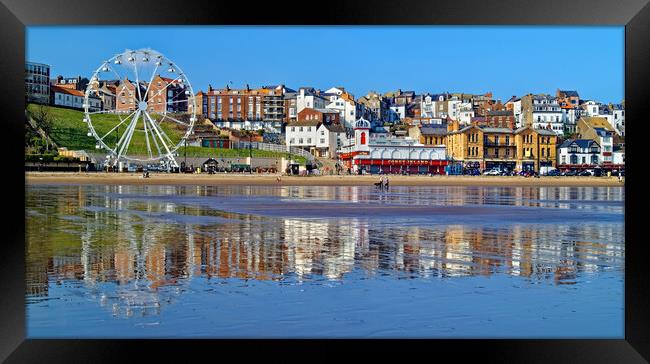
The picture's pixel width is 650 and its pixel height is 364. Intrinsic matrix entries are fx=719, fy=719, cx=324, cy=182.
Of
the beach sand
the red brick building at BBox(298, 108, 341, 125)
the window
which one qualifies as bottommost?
the beach sand

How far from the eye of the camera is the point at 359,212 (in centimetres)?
2138

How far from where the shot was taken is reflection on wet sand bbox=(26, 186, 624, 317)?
27.8 feet

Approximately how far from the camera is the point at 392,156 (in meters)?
70.6

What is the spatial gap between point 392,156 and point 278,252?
2362 inches

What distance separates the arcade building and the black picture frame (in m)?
63.9

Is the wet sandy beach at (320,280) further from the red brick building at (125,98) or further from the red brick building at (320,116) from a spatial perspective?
the red brick building at (320,116)

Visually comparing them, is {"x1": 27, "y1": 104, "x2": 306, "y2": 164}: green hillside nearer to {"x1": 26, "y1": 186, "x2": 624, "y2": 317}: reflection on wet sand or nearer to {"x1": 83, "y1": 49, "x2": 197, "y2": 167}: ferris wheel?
{"x1": 83, "y1": 49, "x2": 197, "y2": 167}: ferris wheel

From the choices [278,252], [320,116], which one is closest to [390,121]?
[320,116]

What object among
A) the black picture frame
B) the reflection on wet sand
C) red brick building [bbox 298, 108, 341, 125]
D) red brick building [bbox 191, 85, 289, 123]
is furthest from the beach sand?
red brick building [bbox 191, 85, 289, 123]

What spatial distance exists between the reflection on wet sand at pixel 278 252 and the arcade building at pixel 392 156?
52165mm

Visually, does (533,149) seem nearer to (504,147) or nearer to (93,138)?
(504,147)
